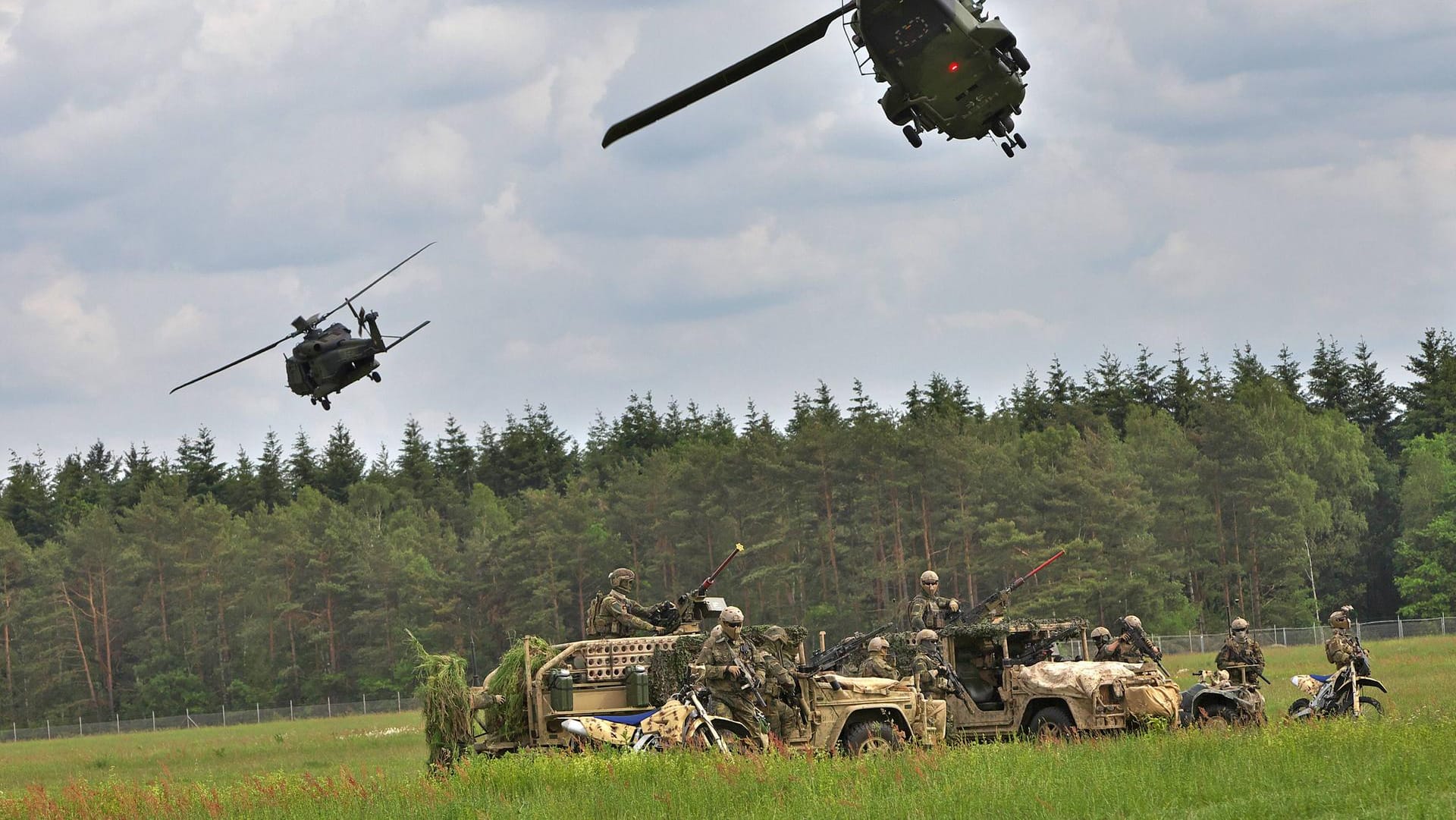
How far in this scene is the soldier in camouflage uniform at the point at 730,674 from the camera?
17.6 metres

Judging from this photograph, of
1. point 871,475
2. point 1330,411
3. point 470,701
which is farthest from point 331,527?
point 470,701

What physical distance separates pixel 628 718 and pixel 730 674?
2.26 metres

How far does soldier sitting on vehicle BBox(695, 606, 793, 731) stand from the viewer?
17641 mm

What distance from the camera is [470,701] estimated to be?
1992cm

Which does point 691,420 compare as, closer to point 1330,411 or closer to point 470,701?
point 1330,411

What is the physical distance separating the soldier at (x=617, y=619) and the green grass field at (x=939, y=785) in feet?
12.2

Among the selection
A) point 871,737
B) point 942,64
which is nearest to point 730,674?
point 871,737

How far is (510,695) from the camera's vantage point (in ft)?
65.8

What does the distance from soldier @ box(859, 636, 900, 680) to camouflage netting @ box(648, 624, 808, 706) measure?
1.36m

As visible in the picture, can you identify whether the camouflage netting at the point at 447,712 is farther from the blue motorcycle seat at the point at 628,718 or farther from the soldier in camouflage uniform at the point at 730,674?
the soldier in camouflage uniform at the point at 730,674

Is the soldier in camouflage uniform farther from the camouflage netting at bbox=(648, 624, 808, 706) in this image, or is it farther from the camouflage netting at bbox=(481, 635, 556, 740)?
the camouflage netting at bbox=(481, 635, 556, 740)

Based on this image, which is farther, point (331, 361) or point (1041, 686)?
point (331, 361)

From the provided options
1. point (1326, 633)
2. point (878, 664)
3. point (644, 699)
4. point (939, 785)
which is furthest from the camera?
point (1326, 633)

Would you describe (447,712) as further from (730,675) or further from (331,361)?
(331,361)
